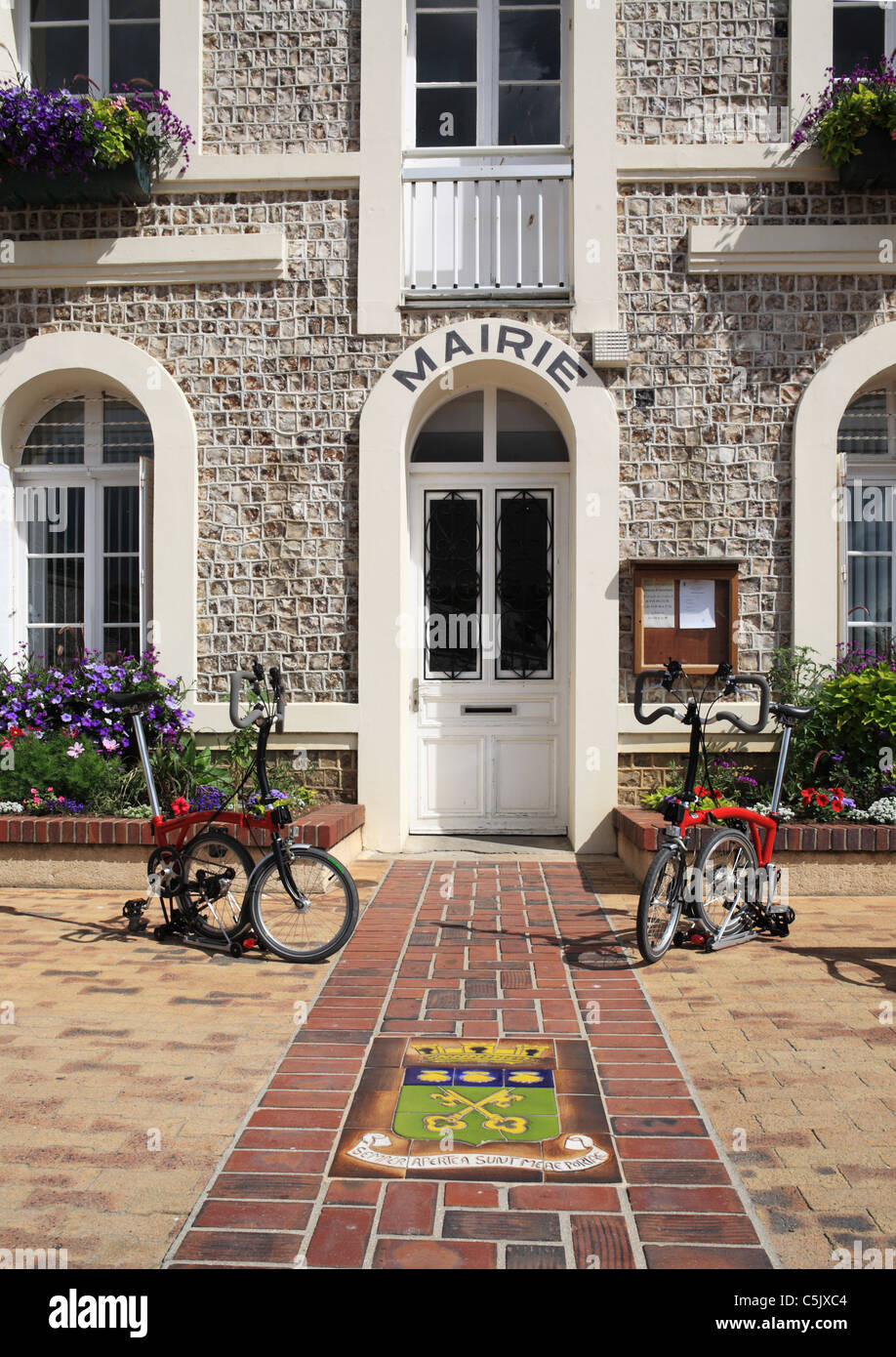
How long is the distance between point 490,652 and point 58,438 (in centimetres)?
364

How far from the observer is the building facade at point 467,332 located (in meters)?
7.25

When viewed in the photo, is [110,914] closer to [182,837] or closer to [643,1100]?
[182,837]

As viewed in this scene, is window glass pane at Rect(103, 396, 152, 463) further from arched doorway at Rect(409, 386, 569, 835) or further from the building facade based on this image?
arched doorway at Rect(409, 386, 569, 835)

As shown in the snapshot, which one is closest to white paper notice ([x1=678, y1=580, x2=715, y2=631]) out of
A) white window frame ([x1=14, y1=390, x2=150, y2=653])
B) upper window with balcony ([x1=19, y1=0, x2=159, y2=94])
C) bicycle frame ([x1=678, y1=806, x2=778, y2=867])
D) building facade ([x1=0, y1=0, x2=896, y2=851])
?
building facade ([x1=0, y1=0, x2=896, y2=851])

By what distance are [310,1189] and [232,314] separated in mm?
6209

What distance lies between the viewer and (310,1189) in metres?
2.72

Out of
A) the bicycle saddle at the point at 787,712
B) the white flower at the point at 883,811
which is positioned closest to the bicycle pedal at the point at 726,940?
the bicycle saddle at the point at 787,712

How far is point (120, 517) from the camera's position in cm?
→ 786

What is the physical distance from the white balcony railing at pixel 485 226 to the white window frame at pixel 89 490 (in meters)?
2.56

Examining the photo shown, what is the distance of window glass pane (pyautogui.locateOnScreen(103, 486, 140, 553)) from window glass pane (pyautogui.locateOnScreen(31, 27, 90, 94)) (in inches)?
116

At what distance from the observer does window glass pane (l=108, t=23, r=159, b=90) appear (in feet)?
25.4

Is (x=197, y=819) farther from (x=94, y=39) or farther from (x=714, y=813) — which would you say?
(x=94, y=39)

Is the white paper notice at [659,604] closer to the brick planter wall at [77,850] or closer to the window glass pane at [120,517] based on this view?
the brick planter wall at [77,850]

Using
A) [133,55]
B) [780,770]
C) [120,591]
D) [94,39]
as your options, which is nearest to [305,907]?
[780,770]
